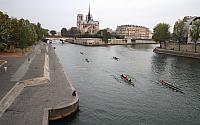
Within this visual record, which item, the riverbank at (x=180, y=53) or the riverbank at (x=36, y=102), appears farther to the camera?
the riverbank at (x=180, y=53)

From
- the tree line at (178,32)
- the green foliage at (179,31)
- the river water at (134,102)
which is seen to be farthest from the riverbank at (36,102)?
the green foliage at (179,31)

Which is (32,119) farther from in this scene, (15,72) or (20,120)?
(15,72)

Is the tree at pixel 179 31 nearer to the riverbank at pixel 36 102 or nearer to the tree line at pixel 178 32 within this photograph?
the tree line at pixel 178 32

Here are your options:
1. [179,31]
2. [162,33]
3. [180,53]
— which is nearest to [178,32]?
[179,31]

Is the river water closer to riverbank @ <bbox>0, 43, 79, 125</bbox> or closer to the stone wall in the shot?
riverbank @ <bbox>0, 43, 79, 125</bbox>

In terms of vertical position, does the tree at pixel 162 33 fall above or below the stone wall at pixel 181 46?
above

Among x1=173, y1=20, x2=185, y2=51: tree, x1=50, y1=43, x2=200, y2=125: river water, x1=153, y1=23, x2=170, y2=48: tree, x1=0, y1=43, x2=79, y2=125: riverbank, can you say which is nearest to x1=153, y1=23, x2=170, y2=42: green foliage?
x1=153, y1=23, x2=170, y2=48: tree

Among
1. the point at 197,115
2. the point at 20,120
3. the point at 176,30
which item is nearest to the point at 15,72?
the point at 20,120

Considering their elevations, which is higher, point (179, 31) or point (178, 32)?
point (179, 31)

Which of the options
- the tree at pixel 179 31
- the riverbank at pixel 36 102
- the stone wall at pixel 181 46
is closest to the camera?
the riverbank at pixel 36 102

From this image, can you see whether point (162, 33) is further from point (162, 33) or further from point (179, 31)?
point (179, 31)

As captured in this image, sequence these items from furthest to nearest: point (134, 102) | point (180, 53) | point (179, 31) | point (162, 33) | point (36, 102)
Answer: point (162, 33), point (179, 31), point (180, 53), point (134, 102), point (36, 102)

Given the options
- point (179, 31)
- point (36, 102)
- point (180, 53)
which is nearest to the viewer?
point (36, 102)

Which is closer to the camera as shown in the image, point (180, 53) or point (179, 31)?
point (180, 53)
